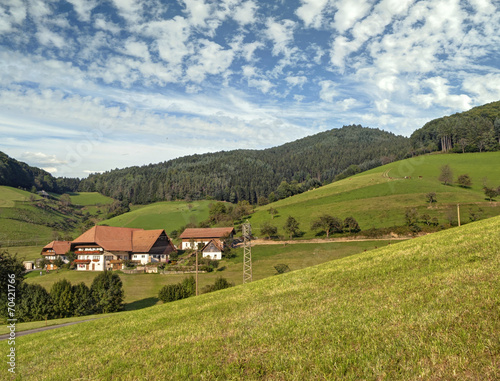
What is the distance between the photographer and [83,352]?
11805mm

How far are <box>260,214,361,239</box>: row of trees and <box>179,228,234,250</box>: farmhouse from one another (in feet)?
47.0

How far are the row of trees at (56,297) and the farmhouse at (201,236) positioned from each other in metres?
52.6

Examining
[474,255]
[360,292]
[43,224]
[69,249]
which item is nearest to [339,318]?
[360,292]

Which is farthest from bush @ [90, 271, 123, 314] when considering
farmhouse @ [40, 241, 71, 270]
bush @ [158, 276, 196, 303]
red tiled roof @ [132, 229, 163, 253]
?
farmhouse @ [40, 241, 71, 270]

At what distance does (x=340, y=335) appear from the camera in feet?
26.2

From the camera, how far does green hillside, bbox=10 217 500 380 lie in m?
6.22

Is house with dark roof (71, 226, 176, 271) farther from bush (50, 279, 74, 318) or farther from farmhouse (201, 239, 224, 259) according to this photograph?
bush (50, 279, 74, 318)

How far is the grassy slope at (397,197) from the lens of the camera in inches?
3546

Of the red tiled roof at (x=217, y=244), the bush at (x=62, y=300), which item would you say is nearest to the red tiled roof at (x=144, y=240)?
the red tiled roof at (x=217, y=244)

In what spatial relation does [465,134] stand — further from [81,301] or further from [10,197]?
[10,197]

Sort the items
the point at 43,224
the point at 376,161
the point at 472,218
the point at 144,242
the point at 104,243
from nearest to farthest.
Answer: the point at 472,218, the point at 104,243, the point at 144,242, the point at 43,224, the point at 376,161

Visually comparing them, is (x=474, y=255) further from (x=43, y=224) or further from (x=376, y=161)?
(x=376, y=161)

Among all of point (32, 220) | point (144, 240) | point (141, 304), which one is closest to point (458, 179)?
point (144, 240)

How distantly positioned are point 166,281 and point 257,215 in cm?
6482
